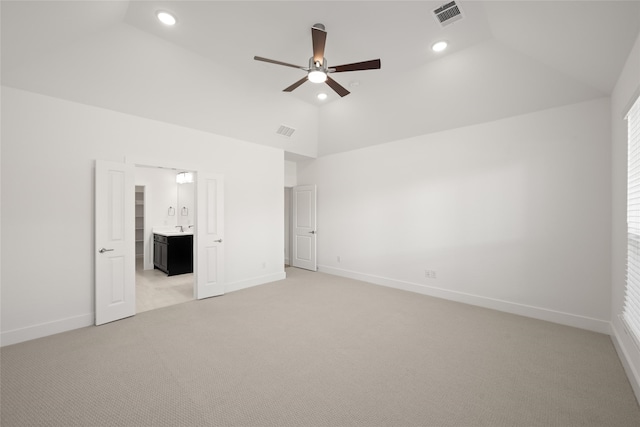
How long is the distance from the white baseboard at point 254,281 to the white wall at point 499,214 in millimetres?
1687

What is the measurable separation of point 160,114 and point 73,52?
3.77 feet

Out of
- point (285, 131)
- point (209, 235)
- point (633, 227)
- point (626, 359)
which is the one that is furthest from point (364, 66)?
point (626, 359)

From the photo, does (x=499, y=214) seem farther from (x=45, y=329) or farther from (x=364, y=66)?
(x=45, y=329)

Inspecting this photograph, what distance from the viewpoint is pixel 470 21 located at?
291 centimetres

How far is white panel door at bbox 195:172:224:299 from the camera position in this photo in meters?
4.55

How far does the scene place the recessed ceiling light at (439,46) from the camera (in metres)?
3.30

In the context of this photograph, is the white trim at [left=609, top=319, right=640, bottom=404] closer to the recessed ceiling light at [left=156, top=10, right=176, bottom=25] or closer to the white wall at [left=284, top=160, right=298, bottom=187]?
the recessed ceiling light at [left=156, top=10, right=176, bottom=25]

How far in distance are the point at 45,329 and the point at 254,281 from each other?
2.98 metres

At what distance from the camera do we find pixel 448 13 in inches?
110

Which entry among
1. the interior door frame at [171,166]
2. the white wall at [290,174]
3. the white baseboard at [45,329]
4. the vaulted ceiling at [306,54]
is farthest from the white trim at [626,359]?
the white wall at [290,174]

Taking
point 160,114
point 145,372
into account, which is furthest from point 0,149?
point 145,372

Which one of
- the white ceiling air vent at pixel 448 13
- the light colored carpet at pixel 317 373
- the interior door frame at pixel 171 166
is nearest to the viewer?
the light colored carpet at pixel 317 373

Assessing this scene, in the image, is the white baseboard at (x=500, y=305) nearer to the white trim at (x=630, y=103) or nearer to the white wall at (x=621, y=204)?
the white wall at (x=621, y=204)

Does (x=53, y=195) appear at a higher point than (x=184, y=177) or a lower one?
lower
